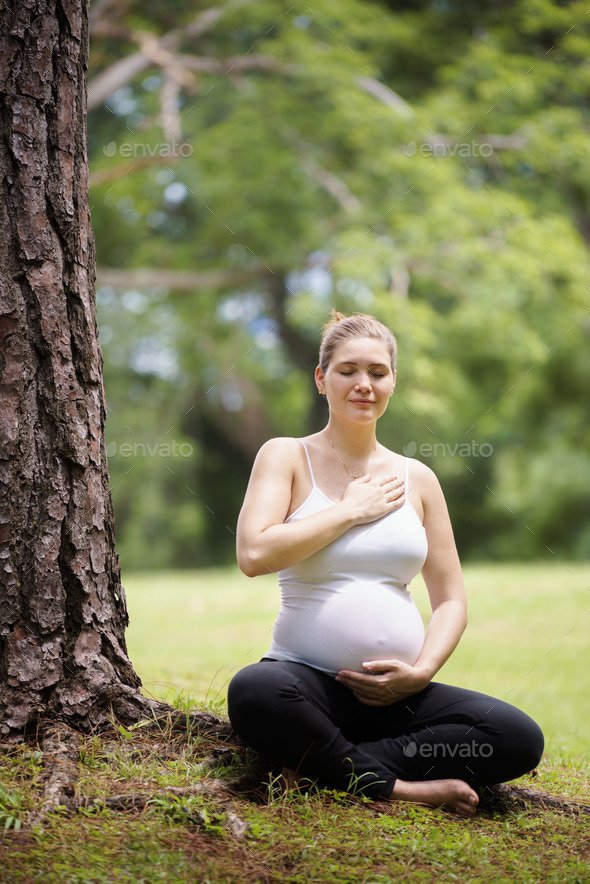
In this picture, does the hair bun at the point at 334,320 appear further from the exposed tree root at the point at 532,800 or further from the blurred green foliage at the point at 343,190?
the blurred green foliage at the point at 343,190

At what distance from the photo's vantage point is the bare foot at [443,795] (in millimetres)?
2361

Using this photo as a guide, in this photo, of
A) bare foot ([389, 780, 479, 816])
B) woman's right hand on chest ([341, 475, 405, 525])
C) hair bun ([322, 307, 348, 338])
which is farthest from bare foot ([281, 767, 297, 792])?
hair bun ([322, 307, 348, 338])

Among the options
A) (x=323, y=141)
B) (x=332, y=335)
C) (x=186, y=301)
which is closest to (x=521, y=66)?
(x=323, y=141)

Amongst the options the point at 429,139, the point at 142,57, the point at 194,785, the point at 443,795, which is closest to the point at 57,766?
the point at 194,785

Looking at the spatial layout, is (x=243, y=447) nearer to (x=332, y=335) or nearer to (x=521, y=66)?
(x=521, y=66)

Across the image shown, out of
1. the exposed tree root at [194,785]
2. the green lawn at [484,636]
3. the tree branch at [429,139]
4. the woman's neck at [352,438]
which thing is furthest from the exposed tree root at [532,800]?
the tree branch at [429,139]

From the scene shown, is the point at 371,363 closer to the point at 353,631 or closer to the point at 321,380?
the point at 321,380

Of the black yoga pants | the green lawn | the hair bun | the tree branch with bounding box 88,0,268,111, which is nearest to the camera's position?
the black yoga pants

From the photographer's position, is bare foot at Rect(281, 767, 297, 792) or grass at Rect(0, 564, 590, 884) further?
bare foot at Rect(281, 767, 297, 792)

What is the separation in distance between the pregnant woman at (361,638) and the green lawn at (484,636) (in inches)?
71.7

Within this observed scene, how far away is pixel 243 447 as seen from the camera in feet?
58.5

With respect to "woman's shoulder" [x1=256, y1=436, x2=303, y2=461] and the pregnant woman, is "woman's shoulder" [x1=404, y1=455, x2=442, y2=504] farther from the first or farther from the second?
"woman's shoulder" [x1=256, y1=436, x2=303, y2=461]

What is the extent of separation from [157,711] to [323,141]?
1146 cm

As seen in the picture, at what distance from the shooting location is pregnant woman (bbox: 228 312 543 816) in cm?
232
